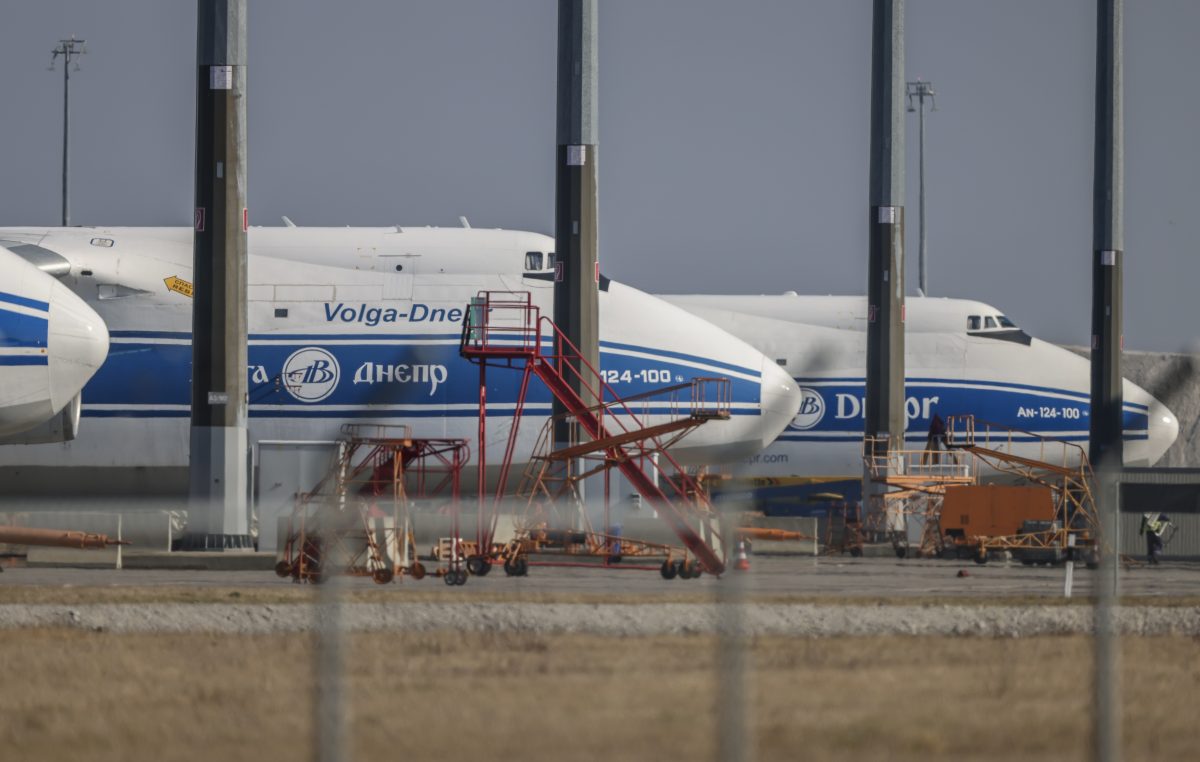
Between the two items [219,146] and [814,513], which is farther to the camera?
[814,513]

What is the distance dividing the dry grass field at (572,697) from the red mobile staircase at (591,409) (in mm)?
8823

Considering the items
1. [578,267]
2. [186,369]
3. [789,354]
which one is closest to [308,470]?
[186,369]

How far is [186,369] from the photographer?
1409 inches

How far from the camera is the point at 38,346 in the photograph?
23.9m

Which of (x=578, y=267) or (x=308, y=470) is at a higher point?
(x=578, y=267)

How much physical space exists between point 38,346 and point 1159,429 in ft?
112

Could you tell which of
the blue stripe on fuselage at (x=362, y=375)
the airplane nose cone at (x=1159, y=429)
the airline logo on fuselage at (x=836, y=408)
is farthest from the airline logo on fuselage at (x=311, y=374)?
the airplane nose cone at (x=1159, y=429)

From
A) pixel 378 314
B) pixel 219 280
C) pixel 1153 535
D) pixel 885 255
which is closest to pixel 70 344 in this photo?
pixel 219 280

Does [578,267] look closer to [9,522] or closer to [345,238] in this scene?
[345,238]

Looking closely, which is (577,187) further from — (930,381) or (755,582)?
(930,381)

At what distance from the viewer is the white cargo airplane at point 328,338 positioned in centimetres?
3569

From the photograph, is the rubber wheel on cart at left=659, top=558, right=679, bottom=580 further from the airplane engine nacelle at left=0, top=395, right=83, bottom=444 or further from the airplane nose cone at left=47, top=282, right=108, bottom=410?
the airplane engine nacelle at left=0, top=395, right=83, bottom=444

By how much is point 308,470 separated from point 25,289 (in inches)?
443

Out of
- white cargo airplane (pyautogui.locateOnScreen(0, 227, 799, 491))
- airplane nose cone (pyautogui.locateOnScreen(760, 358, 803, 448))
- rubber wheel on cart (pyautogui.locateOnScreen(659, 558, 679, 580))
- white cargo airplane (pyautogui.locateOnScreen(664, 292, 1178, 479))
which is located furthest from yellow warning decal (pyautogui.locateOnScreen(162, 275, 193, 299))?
white cargo airplane (pyautogui.locateOnScreen(664, 292, 1178, 479))
